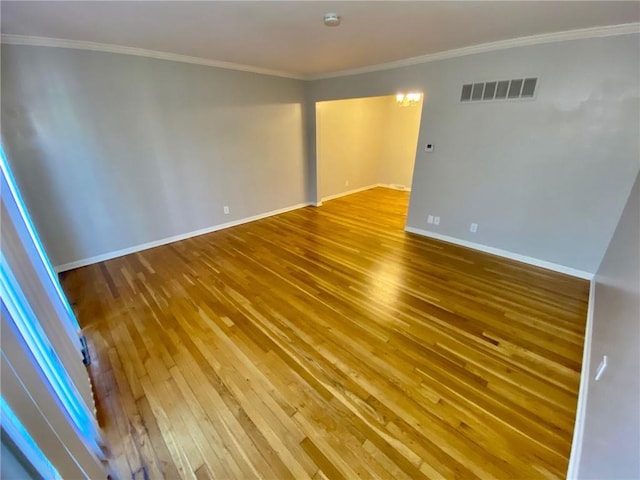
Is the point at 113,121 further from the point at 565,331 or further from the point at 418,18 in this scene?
the point at 565,331

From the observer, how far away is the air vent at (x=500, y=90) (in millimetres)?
2816

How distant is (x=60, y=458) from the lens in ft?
2.73

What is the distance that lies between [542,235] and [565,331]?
1382mm

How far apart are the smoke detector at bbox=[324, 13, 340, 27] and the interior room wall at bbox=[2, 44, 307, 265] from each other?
2.18m

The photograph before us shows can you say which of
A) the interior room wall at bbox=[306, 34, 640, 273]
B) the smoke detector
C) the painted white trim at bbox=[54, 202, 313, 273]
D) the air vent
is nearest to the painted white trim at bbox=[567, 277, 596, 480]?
the interior room wall at bbox=[306, 34, 640, 273]

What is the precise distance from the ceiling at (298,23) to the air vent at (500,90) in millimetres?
432

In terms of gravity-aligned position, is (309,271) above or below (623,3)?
below

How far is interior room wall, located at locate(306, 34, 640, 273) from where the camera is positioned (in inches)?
97.7

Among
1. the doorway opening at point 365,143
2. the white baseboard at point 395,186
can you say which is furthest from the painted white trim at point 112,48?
the white baseboard at point 395,186

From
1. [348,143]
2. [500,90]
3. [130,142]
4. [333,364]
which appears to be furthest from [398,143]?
[333,364]

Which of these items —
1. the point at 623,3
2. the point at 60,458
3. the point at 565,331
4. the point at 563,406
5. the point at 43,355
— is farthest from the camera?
the point at 565,331

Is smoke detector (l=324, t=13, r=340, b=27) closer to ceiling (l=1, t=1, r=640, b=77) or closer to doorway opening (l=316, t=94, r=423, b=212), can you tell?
ceiling (l=1, t=1, r=640, b=77)

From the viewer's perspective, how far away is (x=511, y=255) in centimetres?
Answer: 336

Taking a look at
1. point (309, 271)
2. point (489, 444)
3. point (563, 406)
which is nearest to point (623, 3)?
point (563, 406)
